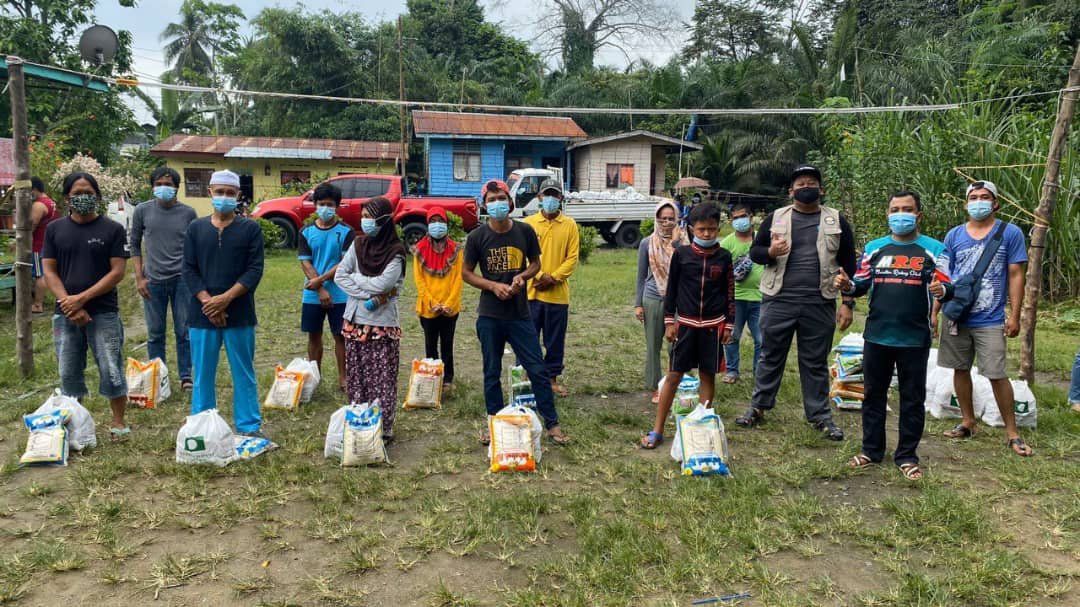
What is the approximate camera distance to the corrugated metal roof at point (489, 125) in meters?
24.4

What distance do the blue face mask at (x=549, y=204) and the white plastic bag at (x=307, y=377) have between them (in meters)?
2.33

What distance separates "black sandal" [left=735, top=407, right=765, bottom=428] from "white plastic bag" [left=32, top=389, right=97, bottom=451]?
4.47 metres

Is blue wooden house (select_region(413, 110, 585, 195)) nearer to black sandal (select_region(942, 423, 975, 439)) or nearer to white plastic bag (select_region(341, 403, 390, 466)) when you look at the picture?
white plastic bag (select_region(341, 403, 390, 466))

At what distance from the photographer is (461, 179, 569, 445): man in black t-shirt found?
15.8 ft

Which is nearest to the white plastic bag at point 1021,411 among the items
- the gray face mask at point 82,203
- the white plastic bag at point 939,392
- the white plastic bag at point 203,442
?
the white plastic bag at point 939,392

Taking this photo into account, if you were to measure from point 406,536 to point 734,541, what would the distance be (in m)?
1.62

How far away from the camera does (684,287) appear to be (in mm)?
4855

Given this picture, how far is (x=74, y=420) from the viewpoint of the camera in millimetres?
4664

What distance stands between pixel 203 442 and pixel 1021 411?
219 inches

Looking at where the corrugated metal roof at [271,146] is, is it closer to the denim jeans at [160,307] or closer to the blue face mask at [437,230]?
the denim jeans at [160,307]

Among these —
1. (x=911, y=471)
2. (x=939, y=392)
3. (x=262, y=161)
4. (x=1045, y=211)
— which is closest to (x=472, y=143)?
(x=262, y=161)

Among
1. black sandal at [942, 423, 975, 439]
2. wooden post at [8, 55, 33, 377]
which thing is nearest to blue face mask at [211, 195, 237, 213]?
wooden post at [8, 55, 33, 377]

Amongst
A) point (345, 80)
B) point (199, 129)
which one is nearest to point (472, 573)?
point (345, 80)

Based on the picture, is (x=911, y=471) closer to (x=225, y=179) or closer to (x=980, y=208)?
(x=980, y=208)
